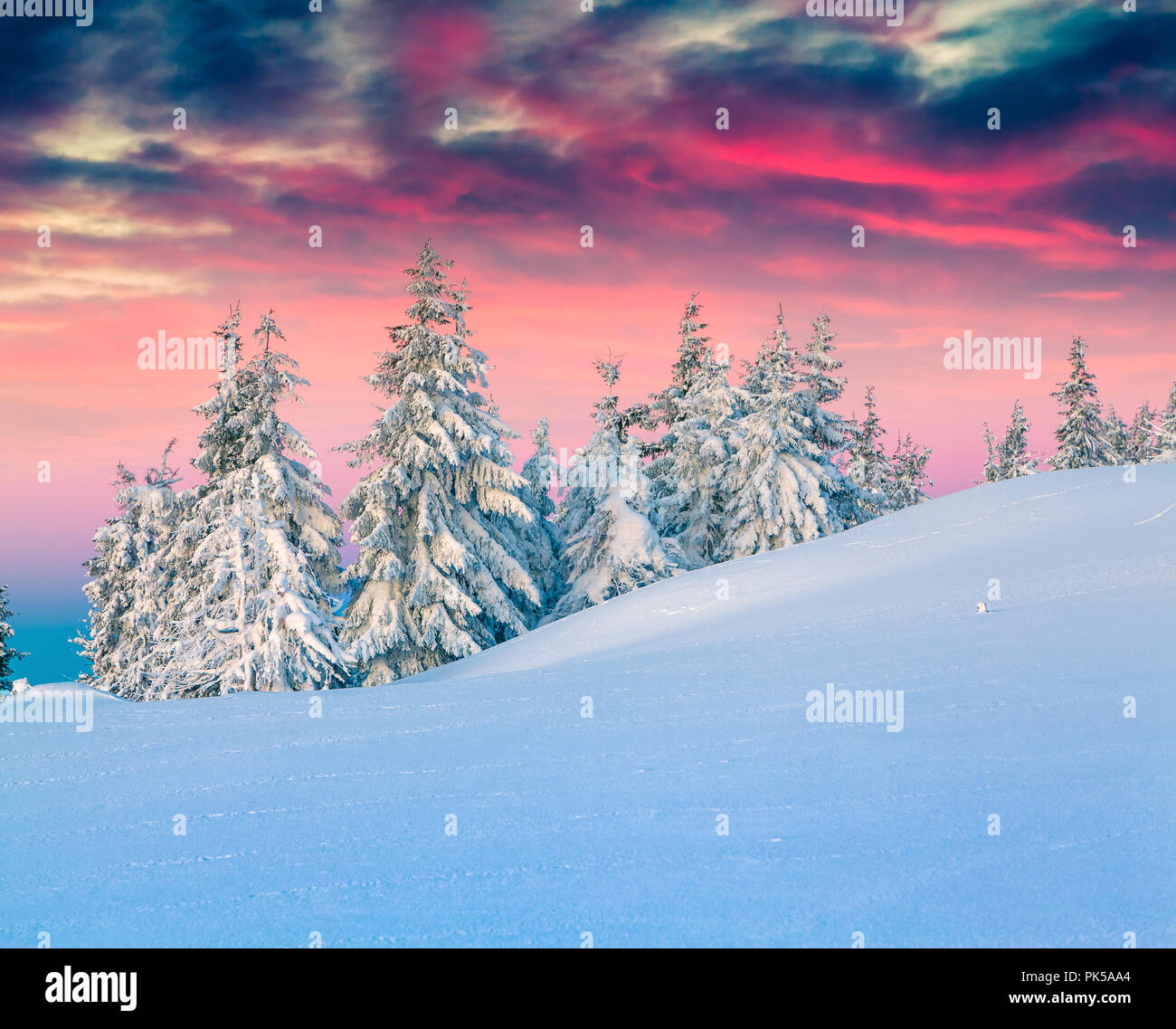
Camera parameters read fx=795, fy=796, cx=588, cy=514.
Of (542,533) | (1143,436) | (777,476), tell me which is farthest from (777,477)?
(1143,436)

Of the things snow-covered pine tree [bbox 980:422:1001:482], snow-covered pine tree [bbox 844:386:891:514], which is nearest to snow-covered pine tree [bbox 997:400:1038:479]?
snow-covered pine tree [bbox 980:422:1001:482]

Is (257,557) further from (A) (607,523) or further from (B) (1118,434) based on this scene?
(B) (1118,434)

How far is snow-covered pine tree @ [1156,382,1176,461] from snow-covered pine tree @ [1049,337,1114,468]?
9.86 meters

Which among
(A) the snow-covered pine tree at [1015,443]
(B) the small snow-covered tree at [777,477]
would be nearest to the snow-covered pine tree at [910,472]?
(A) the snow-covered pine tree at [1015,443]

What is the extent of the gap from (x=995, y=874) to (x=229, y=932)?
10.7 feet

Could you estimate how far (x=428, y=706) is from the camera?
23.1 ft

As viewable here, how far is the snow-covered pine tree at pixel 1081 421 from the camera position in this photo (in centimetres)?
4781

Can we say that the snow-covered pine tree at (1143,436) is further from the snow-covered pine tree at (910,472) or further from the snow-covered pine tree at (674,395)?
the snow-covered pine tree at (674,395)

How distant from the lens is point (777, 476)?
1252 inches

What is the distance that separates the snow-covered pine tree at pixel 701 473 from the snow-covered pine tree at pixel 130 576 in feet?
62.3

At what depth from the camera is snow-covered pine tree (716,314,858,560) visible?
31531mm

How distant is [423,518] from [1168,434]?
58.6 metres
